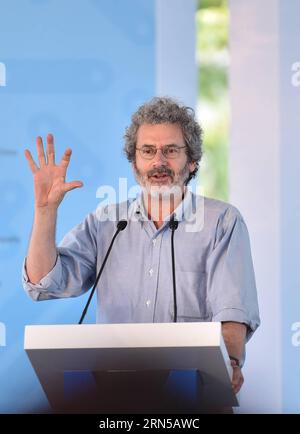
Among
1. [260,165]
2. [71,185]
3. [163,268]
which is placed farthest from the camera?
[260,165]

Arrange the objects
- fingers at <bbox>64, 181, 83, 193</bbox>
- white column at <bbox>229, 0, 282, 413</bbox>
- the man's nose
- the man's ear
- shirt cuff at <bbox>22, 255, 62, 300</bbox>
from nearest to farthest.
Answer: fingers at <bbox>64, 181, 83, 193</bbox> → shirt cuff at <bbox>22, 255, 62, 300</bbox> → the man's nose → the man's ear → white column at <bbox>229, 0, 282, 413</bbox>

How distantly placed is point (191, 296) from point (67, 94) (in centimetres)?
113

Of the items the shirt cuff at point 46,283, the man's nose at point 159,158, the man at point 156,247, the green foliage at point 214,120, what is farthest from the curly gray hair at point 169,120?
the green foliage at point 214,120

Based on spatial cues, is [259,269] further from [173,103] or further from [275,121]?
[173,103]

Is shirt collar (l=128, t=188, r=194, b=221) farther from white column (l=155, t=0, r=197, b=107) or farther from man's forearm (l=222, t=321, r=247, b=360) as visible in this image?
white column (l=155, t=0, r=197, b=107)

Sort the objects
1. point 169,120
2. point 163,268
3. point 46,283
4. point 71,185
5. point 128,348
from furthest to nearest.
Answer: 1. point 169,120
2. point 163,268
3. point 46,283
4. point 71,185
5. point 128,348

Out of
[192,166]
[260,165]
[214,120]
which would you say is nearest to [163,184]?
[192,166]

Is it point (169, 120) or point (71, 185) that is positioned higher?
point (169, 120)

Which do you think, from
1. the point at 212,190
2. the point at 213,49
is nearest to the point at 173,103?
the point at 213,49

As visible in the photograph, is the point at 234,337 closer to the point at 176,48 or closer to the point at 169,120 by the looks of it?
the point at 169,120

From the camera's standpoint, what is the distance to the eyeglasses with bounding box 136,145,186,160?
3.27 meters

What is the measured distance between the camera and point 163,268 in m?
3.21

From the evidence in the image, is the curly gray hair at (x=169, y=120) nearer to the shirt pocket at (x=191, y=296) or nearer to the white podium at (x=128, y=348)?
the shirt pocket at (x=191, y=296)

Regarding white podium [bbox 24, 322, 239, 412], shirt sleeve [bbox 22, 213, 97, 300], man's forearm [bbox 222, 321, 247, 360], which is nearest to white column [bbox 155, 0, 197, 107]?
shirt sleeve [bbox 22, 213, 97, 300]
